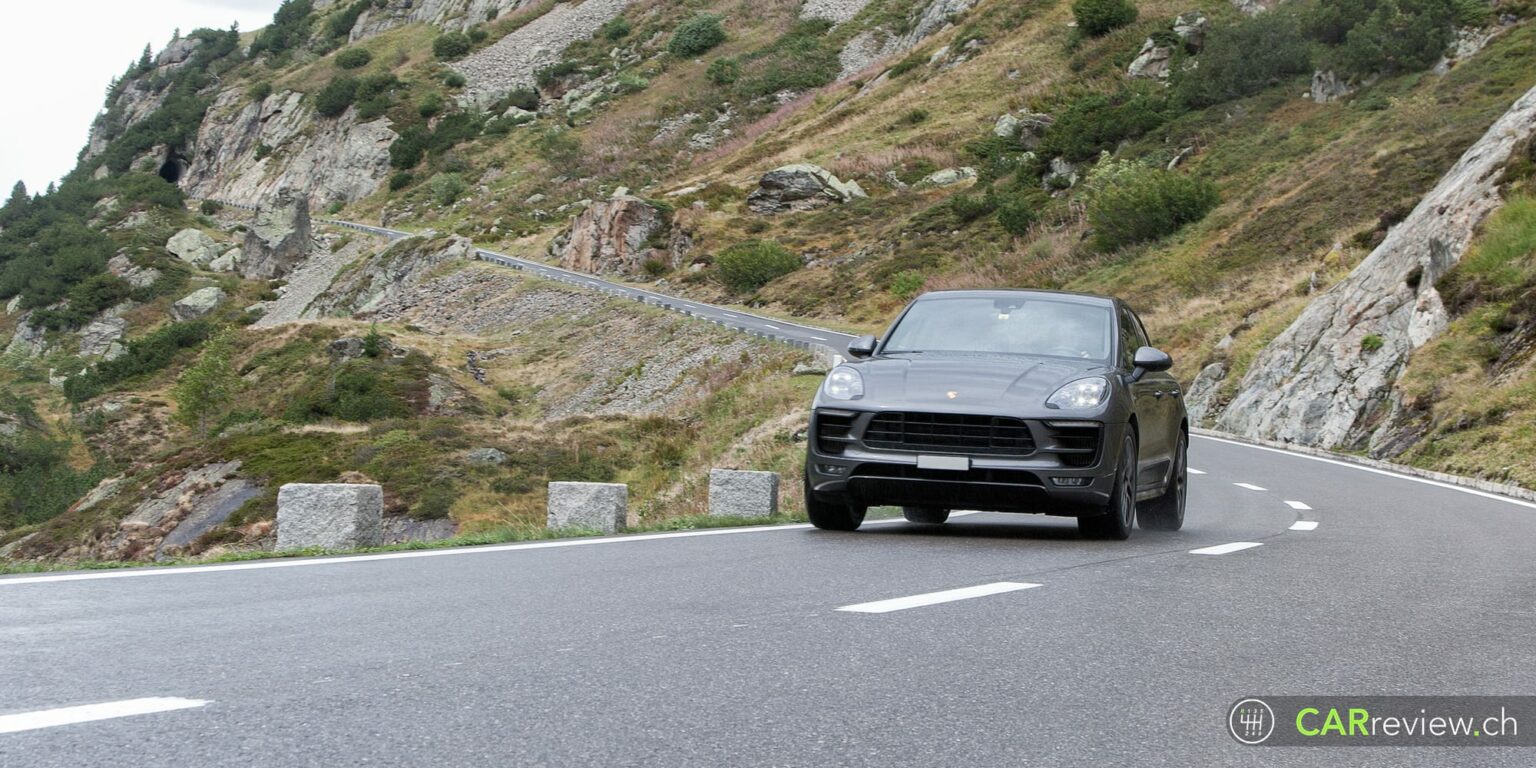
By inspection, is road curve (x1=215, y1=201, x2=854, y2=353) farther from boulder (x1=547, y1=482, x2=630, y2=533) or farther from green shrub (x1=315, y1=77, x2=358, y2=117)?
green shrub (x1=315, y1=77, x2=358, y2=117)

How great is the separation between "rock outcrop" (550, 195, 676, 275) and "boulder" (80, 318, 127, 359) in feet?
128

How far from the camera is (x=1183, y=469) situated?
39.4 feet

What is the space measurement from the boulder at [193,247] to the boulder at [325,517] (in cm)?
9969

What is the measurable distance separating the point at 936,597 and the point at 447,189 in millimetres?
95706

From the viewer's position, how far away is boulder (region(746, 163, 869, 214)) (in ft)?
231

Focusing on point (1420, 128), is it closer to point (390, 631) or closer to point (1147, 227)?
point (1147, 227)

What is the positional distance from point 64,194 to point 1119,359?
13628 cm

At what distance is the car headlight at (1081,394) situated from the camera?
9.59 m

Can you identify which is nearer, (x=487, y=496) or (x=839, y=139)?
(x=487, y=496)

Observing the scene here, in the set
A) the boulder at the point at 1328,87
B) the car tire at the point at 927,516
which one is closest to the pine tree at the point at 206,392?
the boulder at the point at 1328,87

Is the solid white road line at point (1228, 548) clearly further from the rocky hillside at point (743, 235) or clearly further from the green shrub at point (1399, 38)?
the green shrub at point (1399, 38)

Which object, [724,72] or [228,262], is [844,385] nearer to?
Result: [724,72]

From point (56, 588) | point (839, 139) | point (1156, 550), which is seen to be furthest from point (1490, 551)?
point (839, 139)

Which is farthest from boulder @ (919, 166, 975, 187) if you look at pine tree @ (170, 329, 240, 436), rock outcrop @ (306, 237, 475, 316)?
pine tree @ (170, 329, 240, 436)
